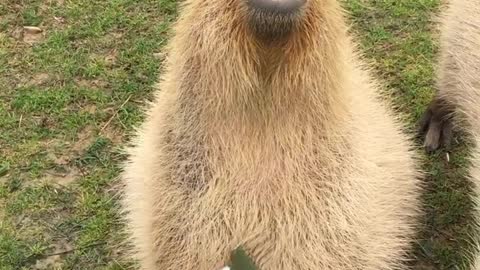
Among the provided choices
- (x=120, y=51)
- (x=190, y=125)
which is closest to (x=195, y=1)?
(x=190, y=125)

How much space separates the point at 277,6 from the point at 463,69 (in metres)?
1.10

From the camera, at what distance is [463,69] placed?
2.72 m

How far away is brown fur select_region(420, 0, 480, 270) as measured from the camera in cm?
259

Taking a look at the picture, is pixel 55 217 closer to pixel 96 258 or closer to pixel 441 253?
pixel 96 258

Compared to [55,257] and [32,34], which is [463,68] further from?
[32,34]

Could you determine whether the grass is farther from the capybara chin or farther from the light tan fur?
the capybara chin

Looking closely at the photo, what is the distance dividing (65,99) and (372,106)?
4.68 feet

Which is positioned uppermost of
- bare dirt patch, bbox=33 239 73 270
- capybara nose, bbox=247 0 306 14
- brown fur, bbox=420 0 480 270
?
capybara nose, bbox=247 0 306 14

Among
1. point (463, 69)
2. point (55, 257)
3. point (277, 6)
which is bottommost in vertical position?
point (55, 257)

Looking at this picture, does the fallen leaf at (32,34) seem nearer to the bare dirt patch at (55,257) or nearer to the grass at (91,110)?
the grass at (91,110)

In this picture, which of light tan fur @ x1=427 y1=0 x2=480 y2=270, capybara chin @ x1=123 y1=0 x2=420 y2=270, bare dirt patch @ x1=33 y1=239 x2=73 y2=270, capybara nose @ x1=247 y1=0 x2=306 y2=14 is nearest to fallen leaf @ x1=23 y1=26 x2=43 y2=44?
bare dirt patch @ x1=33 y1=239 x2=73 y2=270

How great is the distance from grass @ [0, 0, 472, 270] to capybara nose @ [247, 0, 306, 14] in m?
1.31

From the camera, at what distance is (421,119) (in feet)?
10.9

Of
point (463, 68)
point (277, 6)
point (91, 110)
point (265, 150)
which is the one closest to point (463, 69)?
point (463, 68)
